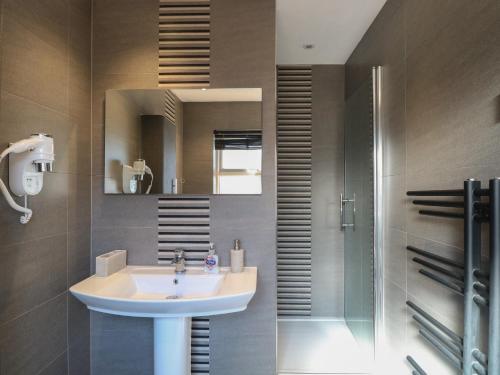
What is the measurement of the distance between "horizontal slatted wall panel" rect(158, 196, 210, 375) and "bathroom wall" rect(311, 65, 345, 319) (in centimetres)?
143

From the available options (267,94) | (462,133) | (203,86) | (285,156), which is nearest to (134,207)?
(203,86)

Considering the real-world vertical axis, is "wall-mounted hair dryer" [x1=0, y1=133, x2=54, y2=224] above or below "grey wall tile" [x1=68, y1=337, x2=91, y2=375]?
above

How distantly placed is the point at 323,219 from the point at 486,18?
208 cm

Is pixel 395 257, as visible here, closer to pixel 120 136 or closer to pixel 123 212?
pixel 123 212

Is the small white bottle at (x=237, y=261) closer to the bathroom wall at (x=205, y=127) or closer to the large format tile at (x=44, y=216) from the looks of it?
the bathroom wall at (x=205, y=127)

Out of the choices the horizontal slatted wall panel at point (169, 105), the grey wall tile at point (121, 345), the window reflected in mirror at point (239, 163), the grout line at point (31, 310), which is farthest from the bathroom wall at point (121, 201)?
the window reflected in mirror at point (239, 163)

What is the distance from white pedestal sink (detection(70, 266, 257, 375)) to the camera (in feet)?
4.25

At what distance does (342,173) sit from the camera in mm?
2896

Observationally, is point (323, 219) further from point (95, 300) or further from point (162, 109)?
point (95, 300)

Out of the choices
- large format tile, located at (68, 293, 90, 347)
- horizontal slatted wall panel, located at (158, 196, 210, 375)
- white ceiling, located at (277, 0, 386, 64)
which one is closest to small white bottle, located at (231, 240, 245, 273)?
horizontal slatted wall panel, located at (158, 196, 210, 375)

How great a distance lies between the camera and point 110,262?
1654 mm

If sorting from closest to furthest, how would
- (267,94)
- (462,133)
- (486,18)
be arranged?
1. (486,18)
2. (462,133)
3. (267,94)

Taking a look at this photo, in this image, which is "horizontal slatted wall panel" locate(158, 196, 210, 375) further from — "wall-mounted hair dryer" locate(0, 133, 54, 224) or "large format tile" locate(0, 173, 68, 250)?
"wall-mounted hair dryer" locate(0, 133, 54, 224)

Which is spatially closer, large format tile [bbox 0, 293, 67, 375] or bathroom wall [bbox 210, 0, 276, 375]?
large format tile [bbox 0, 293, 67, 375]
